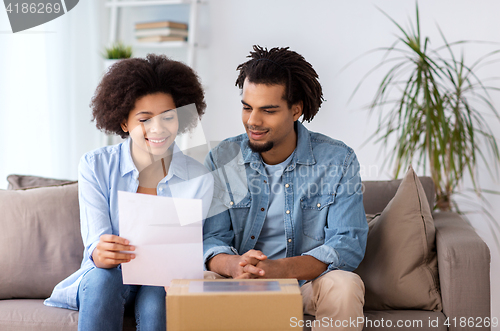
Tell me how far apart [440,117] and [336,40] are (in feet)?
2.62

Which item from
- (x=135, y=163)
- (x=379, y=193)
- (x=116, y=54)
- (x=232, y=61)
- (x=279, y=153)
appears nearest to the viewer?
(x=135, y=163)

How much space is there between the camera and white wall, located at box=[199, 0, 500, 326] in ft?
7.77

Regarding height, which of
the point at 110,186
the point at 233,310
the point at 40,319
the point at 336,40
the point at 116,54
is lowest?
the point at 40,319

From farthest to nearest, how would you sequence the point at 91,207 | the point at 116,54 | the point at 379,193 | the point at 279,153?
the point at 116,54 < the point at 379,193 < the point at 279,153 < the point at 91,207

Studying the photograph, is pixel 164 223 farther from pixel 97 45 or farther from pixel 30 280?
pixel 97 45

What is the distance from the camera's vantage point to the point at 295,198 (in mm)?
1507

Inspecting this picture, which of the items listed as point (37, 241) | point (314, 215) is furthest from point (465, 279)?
point (37, 241)

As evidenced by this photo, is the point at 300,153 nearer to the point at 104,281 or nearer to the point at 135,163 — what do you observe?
the point at 135,163

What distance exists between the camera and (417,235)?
4.97 ft

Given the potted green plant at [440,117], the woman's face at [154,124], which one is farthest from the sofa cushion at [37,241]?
the potted green plant at [440,117]

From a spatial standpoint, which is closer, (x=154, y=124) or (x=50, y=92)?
(x=154, y=124)

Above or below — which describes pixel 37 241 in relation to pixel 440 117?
below

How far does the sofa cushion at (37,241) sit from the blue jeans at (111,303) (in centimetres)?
36

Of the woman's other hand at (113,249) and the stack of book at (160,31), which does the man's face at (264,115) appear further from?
the stack of book at (160,31)
